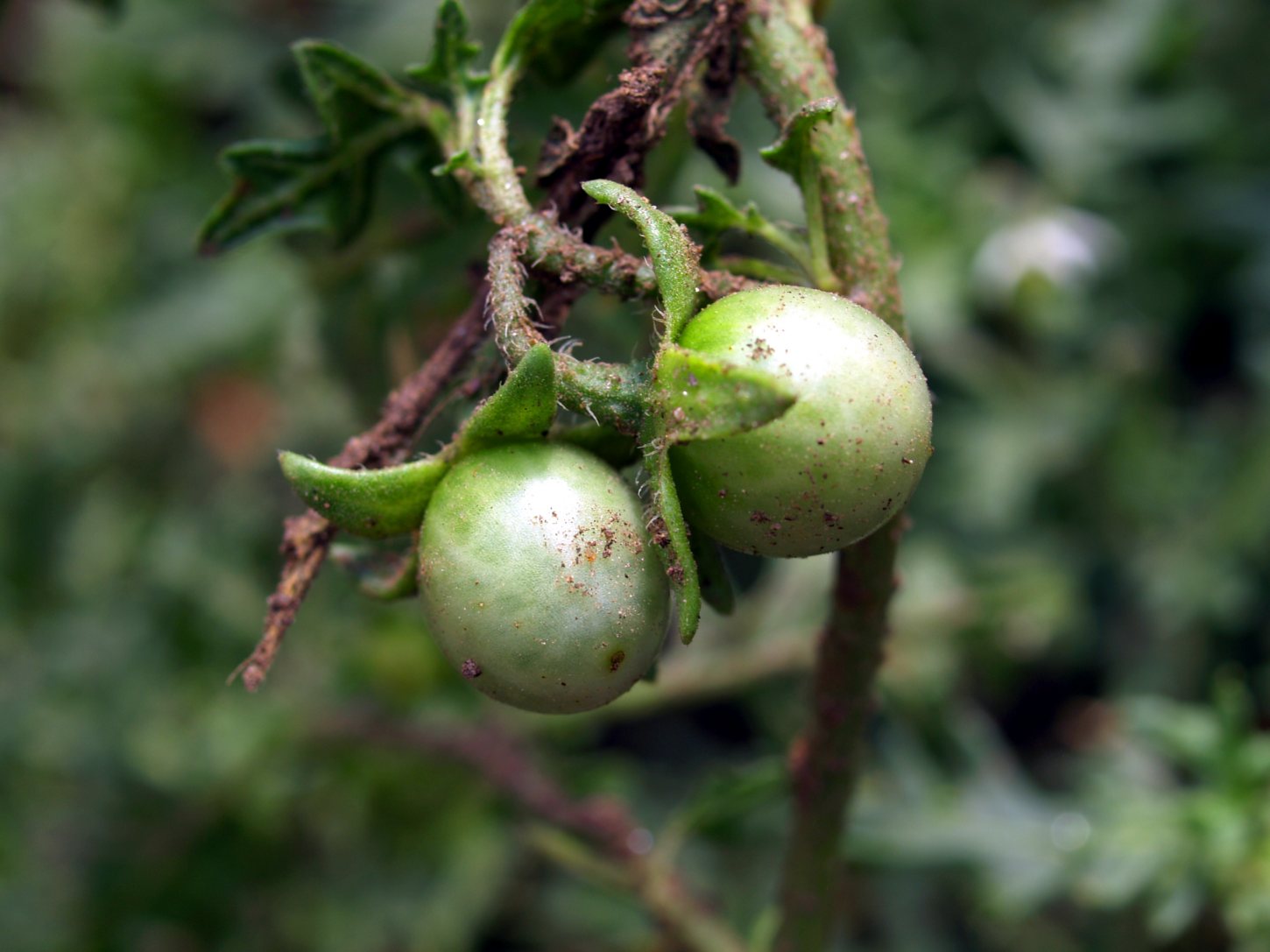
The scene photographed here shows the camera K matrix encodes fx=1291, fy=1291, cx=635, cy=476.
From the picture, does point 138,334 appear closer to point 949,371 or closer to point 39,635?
point 39,635

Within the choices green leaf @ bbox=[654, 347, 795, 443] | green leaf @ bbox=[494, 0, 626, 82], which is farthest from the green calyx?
green leaf @ bbox=[494, 0, 626, 82]

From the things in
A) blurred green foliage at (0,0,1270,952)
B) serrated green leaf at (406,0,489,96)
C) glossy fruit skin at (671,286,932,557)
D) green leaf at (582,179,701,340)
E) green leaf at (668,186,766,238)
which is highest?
serrated green leaf at (406,0,489,96)

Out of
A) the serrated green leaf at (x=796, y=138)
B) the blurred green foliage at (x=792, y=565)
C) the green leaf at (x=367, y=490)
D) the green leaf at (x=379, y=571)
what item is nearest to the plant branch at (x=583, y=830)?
the blurred green foliage at (x=792, y=565)

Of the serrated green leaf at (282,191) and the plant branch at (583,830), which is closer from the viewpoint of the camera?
the serrated green leaf at (282,191)

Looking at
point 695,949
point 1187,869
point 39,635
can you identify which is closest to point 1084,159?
point 1187,869

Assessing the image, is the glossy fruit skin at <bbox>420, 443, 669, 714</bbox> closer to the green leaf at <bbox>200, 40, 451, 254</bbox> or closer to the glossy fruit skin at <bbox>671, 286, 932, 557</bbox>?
the glossy fruit skin at <bbox>671, 286, 932, 557</bbox>

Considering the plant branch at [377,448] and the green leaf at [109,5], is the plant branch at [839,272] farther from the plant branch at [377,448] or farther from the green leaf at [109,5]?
the green leaf at [109,5]

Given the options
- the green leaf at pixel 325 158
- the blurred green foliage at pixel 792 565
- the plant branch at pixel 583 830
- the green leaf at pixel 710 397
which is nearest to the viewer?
the green leaf at pixel 710 397
